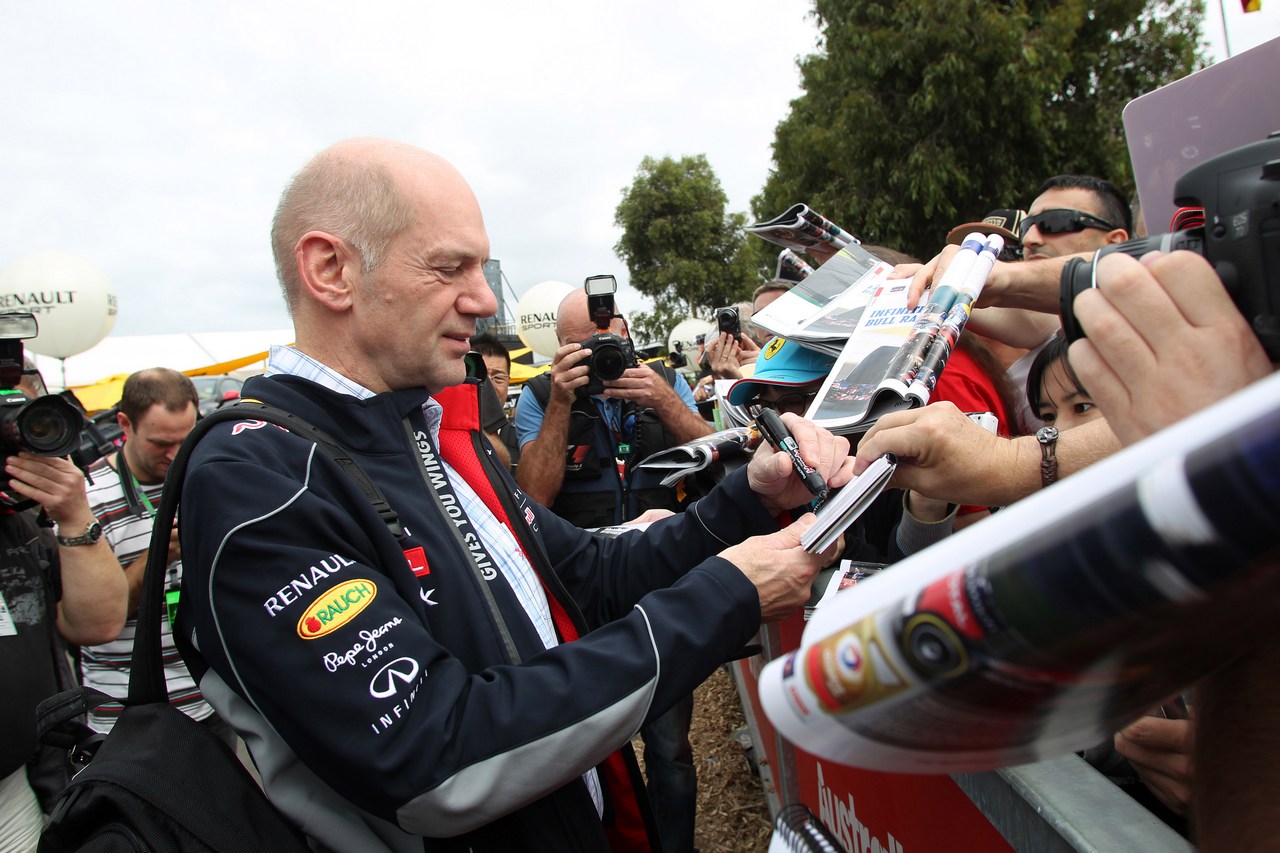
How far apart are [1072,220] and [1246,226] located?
7.60 feet

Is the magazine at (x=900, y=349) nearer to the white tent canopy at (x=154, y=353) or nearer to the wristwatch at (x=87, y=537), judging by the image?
the wristwatch at (x=87, y=537)

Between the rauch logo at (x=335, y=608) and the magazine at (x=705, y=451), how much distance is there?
30.9 inches

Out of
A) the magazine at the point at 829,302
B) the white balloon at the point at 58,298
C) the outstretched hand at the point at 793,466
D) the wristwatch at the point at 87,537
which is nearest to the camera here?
the outstretched hand at the point at 793,466

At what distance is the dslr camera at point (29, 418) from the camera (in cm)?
210

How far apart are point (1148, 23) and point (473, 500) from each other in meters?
13.3

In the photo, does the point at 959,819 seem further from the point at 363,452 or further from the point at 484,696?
the point at 363,452

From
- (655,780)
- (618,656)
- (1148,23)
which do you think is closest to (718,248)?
(1148,23)

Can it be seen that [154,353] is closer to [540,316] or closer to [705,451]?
[540,316]

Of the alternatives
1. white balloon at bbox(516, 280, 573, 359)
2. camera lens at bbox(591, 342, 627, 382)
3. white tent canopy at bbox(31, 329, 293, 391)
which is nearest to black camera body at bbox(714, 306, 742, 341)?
camera lens at bbox(591, 342, 627, 382)

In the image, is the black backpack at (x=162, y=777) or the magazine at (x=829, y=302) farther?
the magazine at (x=829, y=302)

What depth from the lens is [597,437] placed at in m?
3.68

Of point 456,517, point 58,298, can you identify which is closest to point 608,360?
point 456,517

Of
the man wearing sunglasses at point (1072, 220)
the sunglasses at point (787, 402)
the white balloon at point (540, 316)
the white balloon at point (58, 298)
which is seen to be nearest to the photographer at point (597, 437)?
the sunglasses at point (787, 402)

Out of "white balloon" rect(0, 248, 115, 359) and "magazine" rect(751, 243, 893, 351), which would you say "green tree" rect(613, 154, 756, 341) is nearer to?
"white balloon" rect(0, 248, 115, 359)
